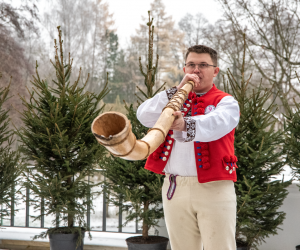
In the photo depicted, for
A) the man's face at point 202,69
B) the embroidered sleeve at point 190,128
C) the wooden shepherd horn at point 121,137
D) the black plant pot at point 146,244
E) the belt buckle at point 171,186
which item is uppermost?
the man's face at point 202,69

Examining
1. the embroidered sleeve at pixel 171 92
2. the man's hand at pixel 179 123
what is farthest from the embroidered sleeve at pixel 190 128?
the embroidered sleeve at pixel 171 92

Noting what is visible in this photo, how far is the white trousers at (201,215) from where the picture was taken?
4.59 ft

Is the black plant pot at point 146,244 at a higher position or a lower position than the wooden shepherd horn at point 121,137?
lower

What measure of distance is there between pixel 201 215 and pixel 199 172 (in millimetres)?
194

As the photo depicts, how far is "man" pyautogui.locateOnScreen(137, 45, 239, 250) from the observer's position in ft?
4.59

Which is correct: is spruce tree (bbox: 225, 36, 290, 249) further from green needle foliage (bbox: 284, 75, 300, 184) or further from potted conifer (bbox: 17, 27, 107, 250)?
potted conifer (bbox: 17, 27, 107, 250)

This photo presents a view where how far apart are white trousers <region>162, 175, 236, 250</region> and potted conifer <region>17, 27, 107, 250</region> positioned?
1422 millimetres

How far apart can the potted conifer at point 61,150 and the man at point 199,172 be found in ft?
4.50

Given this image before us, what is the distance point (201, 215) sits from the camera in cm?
143

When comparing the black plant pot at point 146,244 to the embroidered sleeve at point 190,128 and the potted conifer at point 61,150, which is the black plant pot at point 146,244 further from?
the embroidered sleeve at point 190,128

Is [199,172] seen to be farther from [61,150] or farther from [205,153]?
[61,150]

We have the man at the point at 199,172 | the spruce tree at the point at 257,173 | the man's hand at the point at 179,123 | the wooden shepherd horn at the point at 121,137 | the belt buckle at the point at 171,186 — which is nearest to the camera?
the wooden shepherd horn at the point at 121,137

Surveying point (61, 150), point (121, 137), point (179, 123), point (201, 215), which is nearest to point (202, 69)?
point (179, 123)

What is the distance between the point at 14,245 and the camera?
11.3 feet
